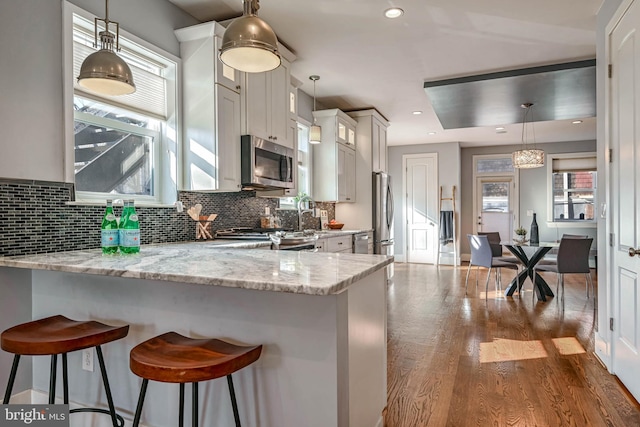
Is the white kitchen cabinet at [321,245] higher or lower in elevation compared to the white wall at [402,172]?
lower

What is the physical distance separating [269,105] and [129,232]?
6.41ft

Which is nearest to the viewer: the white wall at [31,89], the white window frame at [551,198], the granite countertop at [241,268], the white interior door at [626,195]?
the granite countertop at [241,268]

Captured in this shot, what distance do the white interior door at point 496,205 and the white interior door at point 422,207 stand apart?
1200mm

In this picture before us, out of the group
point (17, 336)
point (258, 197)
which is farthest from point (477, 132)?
point (17, 336)

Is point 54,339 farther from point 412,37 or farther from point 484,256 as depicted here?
point 484,256

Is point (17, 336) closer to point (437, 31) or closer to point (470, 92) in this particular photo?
point (437, 31)

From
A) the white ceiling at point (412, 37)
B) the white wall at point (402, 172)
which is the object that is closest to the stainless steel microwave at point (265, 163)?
the white ceiling at point (412, 37)

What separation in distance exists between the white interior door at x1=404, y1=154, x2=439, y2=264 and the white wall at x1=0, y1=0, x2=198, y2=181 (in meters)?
7.23

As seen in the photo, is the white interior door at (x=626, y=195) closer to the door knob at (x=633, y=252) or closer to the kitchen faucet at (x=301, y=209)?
the door knob at (x=633, y=252)

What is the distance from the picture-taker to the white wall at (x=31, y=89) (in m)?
1.90

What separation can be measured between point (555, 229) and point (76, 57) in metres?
8.76

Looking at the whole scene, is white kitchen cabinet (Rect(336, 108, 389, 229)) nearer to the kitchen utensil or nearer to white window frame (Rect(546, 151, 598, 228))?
the kitchen utensil

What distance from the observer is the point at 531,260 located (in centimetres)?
496

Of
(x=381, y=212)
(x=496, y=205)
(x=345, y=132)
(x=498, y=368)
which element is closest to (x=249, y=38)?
(x=498, y=368)
